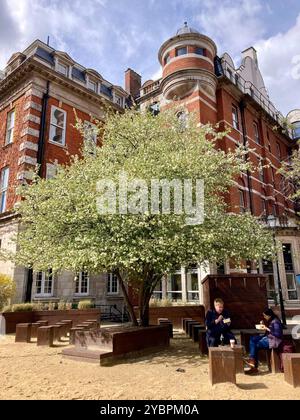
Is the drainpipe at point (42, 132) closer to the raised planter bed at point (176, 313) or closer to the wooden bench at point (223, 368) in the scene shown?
the raised planter bed at point (176, 313)

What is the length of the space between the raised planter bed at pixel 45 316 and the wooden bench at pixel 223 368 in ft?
32.1

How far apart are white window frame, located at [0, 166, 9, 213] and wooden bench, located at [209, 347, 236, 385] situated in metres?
16.4

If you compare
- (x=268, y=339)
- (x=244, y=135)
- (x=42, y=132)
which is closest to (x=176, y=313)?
(x=268, y=339)

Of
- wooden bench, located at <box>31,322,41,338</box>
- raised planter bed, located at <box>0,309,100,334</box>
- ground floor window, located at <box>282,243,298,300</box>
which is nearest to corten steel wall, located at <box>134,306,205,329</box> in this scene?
raised planter bed, located at <box>0,309,100,334</box>

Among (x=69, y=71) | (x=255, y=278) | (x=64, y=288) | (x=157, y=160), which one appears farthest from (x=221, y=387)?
(x=69, y=71)

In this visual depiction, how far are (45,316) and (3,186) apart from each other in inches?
373

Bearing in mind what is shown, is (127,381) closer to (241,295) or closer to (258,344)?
(258,344)

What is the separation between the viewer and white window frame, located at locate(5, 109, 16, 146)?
20.5 metres

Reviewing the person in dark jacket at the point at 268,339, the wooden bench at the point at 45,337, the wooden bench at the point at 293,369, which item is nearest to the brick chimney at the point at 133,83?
the wooden bench at the point at 45,337

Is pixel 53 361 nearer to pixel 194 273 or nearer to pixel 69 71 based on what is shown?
pixel 194 273

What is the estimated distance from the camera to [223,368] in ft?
20.0

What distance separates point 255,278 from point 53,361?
928cm

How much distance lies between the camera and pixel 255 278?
46.7 ft

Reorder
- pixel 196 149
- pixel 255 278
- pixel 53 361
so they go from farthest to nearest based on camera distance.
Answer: pixel 255 278 → pixel 196 149 → pixel 53 361
